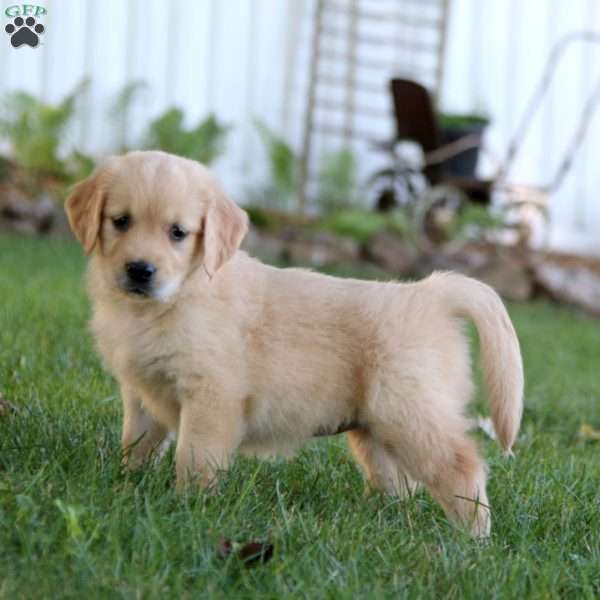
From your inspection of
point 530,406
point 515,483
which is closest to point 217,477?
point 515,483

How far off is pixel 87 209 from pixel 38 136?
7.33m

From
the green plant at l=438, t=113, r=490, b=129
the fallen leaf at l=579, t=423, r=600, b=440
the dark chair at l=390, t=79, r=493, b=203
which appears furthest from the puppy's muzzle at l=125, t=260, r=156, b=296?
the green plant at l=438, t=113, r=490, b=129

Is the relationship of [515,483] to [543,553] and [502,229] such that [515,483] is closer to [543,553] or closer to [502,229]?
[543,553]

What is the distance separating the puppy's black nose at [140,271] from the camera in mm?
2945

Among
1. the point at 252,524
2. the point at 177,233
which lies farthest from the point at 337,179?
the point at 252,524

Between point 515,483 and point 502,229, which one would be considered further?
point 502,229

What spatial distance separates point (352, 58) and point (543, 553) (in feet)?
33.4

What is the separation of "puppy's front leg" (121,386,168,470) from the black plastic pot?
7.64 m

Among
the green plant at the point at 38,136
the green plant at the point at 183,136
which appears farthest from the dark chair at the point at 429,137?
the green plant at the point at 38,136

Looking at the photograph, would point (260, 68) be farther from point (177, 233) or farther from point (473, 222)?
point (177, 233)

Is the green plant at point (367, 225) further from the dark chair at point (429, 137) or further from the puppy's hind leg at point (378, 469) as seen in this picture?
the puppy's hind leg at point (378, 469)

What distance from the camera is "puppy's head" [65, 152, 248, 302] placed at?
2977 mm

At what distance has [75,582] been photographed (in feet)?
7.29

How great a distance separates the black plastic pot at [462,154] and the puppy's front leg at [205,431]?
25.8 ft
